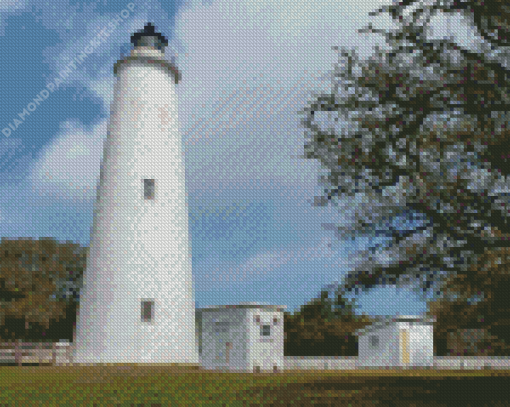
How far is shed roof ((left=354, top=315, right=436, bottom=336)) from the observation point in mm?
32844

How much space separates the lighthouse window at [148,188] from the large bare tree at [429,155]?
12.7 metres

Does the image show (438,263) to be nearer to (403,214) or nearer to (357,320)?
(403,214)

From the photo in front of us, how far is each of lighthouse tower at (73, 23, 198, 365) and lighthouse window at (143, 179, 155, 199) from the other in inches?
1.7

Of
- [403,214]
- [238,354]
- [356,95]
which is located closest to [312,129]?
[356,95]

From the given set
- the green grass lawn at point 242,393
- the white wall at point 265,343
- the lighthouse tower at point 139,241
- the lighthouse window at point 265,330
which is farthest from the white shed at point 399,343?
the green grass lawn at point 242,393

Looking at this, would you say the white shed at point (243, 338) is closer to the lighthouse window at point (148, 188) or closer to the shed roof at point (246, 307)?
the shed roof at point (246, 307)

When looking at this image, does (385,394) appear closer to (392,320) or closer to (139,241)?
(139,241)

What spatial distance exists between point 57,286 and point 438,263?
29867 millimetres

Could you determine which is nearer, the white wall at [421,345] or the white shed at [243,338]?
the white shed at [243,338]

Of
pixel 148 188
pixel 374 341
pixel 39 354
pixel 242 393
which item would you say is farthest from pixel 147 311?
pixel 374 341

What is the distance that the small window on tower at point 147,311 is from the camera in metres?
24.9

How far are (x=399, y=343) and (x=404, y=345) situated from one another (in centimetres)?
39

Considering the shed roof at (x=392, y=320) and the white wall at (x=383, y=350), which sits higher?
the shed roof at (x=392, y=320)

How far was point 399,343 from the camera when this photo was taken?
107ft
